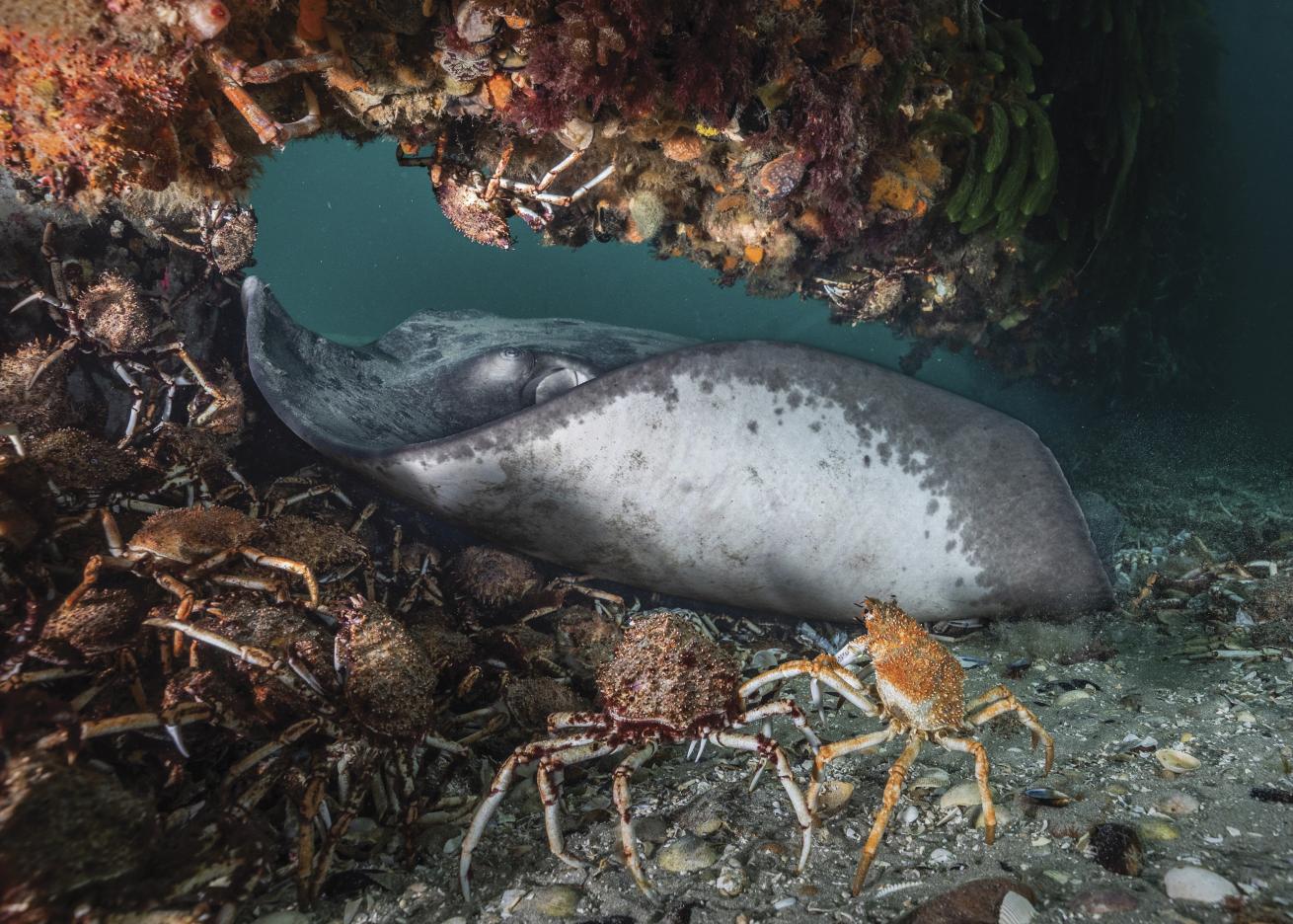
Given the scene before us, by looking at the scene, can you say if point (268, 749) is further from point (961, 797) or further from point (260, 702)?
point (961, 797)

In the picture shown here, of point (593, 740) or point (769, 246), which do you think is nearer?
point (593, 740)


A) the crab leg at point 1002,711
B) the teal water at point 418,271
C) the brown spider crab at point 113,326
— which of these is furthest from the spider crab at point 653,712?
the teal water at point 418,271

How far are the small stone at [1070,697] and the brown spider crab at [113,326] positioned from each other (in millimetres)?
4763

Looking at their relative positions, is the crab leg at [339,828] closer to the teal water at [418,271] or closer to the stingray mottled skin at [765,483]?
the stingray mottled skin at [765,483]

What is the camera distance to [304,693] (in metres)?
1.94

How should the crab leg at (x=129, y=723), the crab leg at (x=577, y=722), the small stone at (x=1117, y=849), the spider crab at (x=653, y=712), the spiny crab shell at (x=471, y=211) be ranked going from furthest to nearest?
the spiny crab shell at (x=471, y=211) → the crab leg at (x=577, y=722) → the spider crab at (x=653, y=712) → the small stone at (x=1117, y=849) → the crab leg at (x=129, y=723)

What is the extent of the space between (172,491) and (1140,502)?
861cm

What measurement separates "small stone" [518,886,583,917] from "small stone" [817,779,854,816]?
89 cm

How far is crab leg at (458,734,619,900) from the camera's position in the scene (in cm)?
A: 178

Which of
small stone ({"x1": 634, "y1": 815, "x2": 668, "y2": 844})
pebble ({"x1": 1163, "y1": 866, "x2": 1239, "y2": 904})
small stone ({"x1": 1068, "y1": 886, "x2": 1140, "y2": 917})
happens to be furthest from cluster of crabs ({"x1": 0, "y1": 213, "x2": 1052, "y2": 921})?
pebble ({"x1": 1163, "y1": 866, "x2": 1239, "y2": 904})

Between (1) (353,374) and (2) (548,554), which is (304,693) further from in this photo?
(1) (353,374)

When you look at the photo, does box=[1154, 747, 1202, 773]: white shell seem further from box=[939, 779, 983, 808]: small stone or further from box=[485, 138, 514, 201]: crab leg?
Result: box=[485, 138, 514, 201]: crab leg

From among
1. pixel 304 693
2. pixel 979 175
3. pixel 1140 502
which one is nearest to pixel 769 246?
pixel 979 175

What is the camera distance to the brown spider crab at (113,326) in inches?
127
